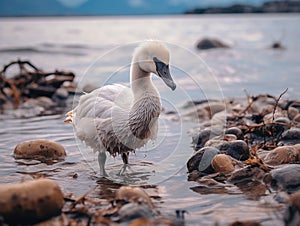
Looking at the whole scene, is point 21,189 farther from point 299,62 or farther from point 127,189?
point 299,62

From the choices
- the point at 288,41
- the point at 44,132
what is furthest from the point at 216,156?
the point at 288,41

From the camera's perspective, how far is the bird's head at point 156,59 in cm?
452

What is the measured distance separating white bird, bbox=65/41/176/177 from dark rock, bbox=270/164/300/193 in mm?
1190

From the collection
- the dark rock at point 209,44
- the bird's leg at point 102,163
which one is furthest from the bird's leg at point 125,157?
the dark rock at point 209,44

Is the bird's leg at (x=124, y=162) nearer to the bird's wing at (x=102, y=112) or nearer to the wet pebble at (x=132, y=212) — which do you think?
the bird's wing at (x=102, y=112)

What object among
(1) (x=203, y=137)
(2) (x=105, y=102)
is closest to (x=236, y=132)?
(1) (x=203, y=137)

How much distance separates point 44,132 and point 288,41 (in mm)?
20592

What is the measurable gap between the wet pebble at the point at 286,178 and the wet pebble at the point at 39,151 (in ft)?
8.42

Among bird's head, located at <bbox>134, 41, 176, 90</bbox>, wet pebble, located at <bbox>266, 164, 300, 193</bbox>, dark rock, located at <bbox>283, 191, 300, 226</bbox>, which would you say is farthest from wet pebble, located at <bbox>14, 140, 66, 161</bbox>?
dark rock, located at <bbox>283, 191, 300, 226</bbox>

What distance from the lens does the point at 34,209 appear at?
360 centimetres

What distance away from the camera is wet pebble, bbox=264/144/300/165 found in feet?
16.6

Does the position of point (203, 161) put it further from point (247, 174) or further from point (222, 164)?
point (247, 174)

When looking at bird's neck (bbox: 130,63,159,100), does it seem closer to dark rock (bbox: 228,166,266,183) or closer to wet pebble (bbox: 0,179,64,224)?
dark rock (bbox: 228,166,266,183)

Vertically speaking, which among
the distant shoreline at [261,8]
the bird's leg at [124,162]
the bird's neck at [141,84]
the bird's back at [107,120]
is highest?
the distant shoreline at [261,8]
